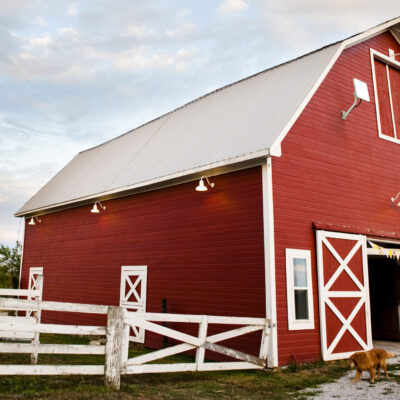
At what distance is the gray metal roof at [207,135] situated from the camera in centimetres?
994

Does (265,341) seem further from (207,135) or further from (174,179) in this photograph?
(207,135)

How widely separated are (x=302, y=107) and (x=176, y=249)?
4345mm

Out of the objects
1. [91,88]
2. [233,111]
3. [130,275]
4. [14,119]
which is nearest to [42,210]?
[130,275]

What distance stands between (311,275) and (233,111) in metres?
4.89

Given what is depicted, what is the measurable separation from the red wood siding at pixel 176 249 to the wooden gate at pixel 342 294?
145cm

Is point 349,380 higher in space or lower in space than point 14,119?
lower

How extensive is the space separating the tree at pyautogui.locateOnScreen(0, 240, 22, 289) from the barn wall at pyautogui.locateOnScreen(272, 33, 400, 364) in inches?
564

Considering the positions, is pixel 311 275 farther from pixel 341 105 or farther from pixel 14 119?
pixel 14 119

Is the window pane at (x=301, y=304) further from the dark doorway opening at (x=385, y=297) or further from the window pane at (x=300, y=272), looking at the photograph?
the dark doorway opening at (x=385, y=297)

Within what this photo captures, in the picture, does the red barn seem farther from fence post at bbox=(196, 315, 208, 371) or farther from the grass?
fence post at bbox=(196, 315, 208, 371)

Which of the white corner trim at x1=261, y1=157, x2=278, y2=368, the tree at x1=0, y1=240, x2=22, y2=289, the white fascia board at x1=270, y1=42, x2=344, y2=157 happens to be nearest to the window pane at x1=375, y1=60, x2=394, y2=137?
the white fascia board at x1=270, y1=42, x2=344, y2=157

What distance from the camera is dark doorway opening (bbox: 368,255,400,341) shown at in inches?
512

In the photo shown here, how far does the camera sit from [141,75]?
84.4 feet

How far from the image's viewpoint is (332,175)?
34.1ft
